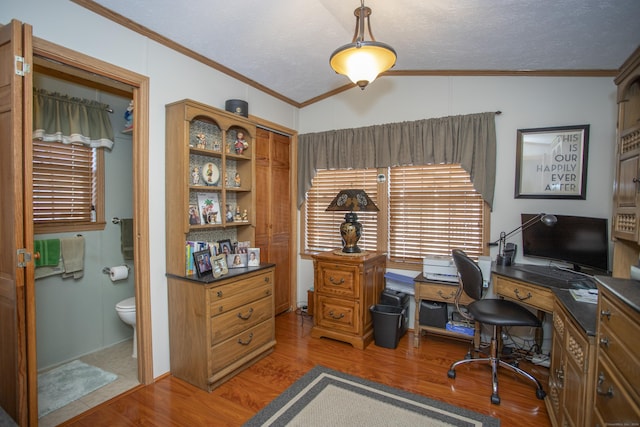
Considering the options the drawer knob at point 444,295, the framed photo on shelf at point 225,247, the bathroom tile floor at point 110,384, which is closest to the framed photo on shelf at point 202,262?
the framed photo on shelf at point 225,247

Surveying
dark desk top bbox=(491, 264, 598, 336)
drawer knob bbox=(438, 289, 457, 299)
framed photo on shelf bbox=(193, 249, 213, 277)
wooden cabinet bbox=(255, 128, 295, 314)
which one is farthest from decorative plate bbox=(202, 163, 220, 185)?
dark desk top bbox=(491, 264, 598, 336)

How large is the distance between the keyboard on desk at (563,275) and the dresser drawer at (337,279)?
141cm

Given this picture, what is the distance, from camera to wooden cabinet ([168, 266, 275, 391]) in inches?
92.4

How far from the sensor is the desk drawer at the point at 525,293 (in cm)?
227

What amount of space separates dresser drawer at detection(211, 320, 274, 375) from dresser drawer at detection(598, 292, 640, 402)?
225 centimetres

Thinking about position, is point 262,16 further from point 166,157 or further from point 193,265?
point 193,265

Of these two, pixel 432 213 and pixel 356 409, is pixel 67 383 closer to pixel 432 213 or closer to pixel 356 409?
pixel 356 409

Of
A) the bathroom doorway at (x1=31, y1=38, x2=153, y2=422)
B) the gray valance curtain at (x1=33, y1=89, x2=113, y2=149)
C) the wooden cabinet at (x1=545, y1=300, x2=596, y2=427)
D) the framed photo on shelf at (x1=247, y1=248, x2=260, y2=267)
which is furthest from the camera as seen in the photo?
the framed photo on shelf at (x1=247, y1=248, x2=260, y2=267)

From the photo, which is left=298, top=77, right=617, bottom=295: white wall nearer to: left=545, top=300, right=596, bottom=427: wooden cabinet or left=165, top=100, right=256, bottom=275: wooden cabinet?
left=545, top=300, right=596, bottom=427: wooden cabinet

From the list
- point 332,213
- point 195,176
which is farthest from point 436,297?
point 195,176

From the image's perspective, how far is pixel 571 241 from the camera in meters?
2.57

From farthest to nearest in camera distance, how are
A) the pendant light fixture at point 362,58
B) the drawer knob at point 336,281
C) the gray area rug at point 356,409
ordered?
the drawer knob at point 336,281
the gray area rug at point 356,409
the pendant light fixture at point 362,58

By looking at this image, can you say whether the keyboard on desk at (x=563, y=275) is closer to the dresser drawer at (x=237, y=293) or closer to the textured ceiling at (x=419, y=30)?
the textured ceiling at (x=419, y=30)

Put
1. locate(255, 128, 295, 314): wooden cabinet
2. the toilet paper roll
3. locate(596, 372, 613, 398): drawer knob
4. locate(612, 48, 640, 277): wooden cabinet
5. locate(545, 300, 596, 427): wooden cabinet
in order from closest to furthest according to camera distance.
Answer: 1. locate(596, 372, 613, 398): drawer knob
2. locate(545, 300, 596, 427): wooden cabinet
3. locate(612, 48, 640, 277): wooden cabinet
4. the toilet paper roll
5. locate(255, 128, 295, 314): wooden cabinet
